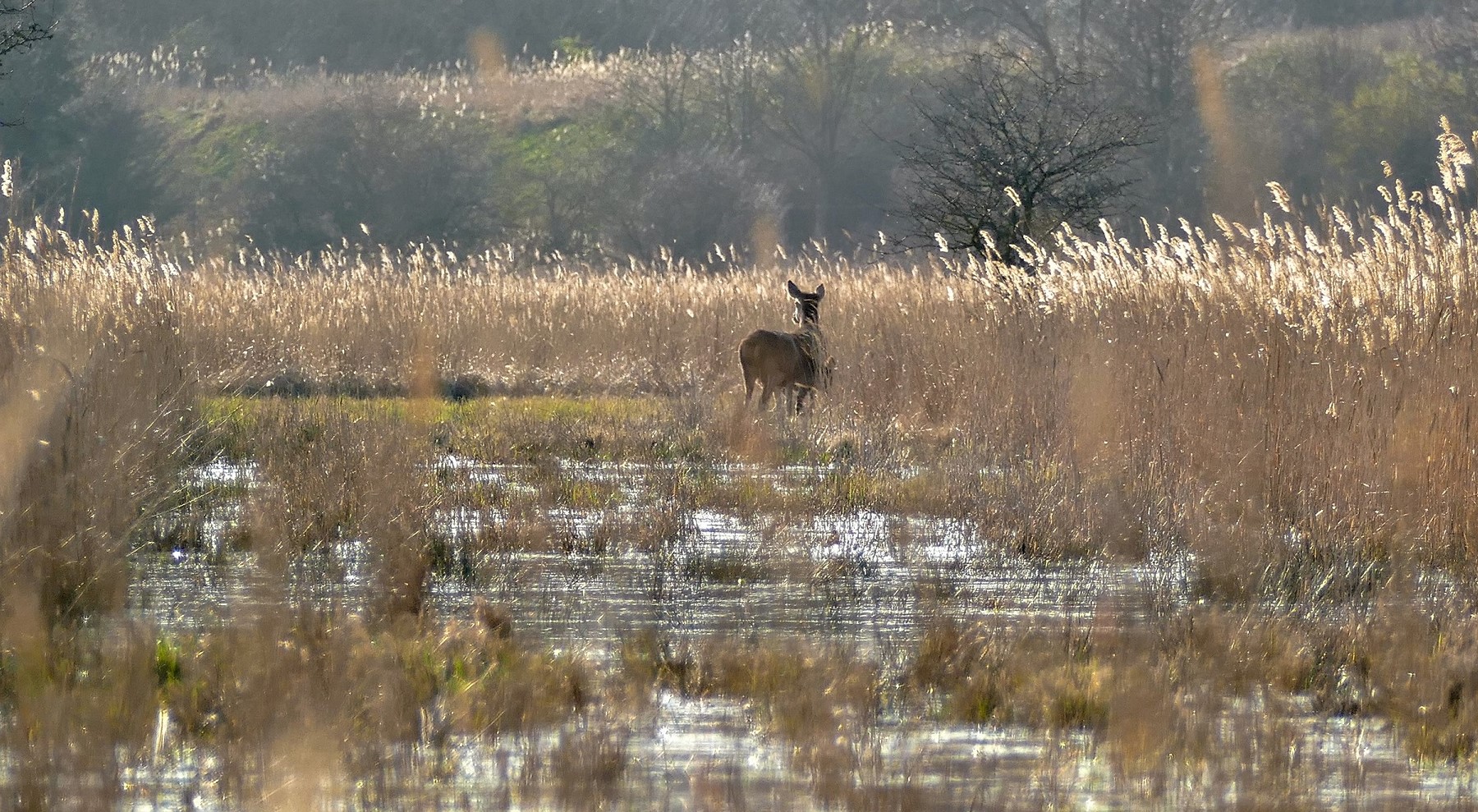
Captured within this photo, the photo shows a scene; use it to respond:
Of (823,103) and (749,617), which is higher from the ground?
(823,103)

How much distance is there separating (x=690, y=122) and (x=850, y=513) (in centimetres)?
4459

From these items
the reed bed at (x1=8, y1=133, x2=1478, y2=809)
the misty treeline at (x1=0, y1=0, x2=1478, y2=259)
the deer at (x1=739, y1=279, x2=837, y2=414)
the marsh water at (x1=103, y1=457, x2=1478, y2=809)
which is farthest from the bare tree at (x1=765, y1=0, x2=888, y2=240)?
the marsh water at (x1=103, y1=457, x2=1478, y2=809)

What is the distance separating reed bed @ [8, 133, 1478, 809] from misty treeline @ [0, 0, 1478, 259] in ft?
92.6

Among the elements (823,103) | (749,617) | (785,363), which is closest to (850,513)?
Answer: (749,617)

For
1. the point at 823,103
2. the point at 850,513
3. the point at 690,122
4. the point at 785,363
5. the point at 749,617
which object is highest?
the point at 823,103

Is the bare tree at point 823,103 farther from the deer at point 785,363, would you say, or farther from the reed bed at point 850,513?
the reed bed at point 850,513

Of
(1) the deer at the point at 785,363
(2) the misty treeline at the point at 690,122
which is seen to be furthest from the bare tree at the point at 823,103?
(1) the deer at the point at 785,363

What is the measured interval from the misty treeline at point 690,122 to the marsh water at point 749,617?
31.8 m

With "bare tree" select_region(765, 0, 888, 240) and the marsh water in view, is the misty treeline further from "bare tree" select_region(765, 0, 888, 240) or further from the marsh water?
the marsh water

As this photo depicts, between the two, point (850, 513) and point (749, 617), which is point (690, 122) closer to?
point (850, 513)

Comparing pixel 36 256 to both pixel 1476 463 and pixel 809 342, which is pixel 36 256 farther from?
pixel 1476 463

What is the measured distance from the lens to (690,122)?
172 feet

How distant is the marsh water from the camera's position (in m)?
3.91

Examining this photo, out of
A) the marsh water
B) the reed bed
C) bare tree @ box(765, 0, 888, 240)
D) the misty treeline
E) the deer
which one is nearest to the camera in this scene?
the marsh water
